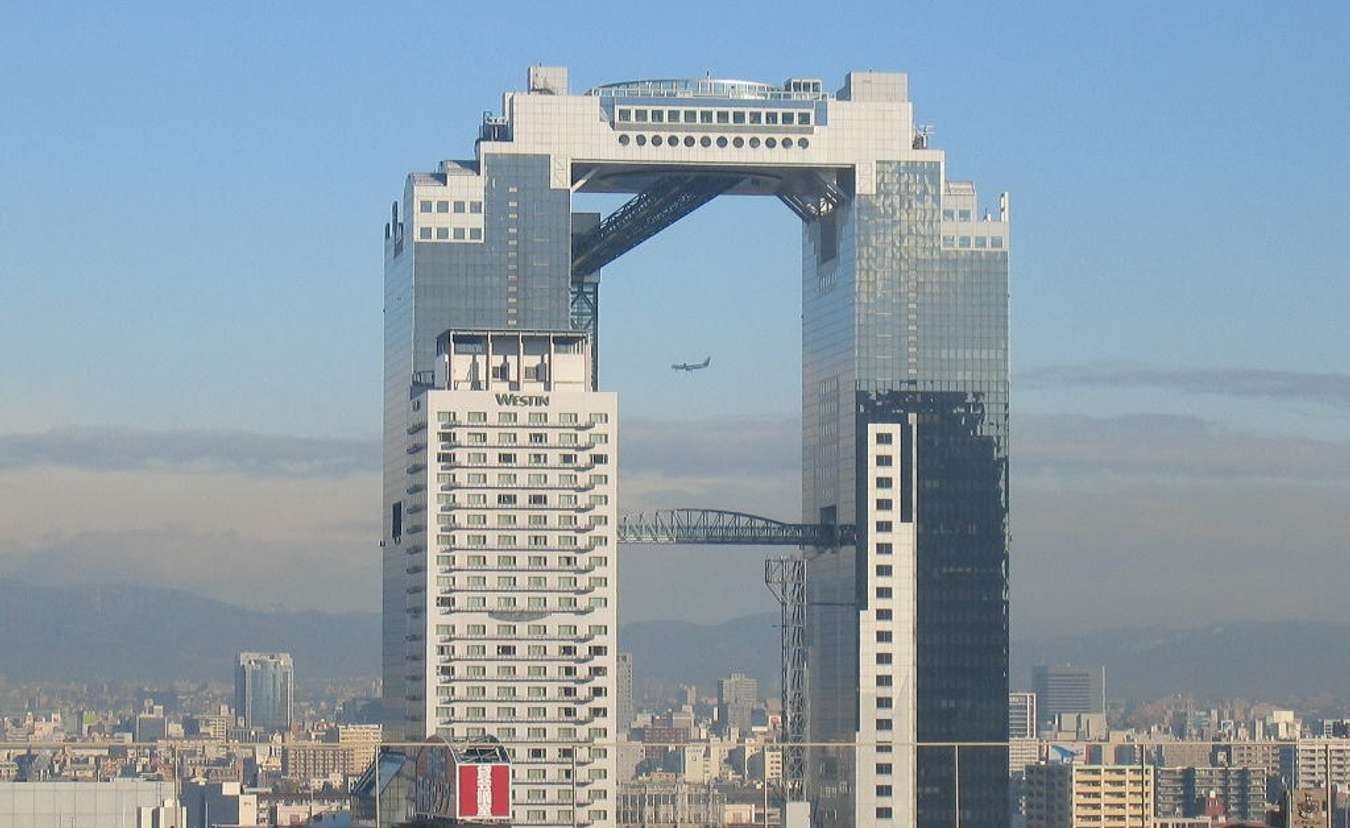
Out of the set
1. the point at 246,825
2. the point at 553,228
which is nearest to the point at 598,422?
the point at 553,228

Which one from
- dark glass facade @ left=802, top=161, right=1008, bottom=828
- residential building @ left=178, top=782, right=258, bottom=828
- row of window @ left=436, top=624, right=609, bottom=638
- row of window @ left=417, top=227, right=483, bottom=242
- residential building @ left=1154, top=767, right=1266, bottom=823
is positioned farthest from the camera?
residential building @ left=1154, top=767, right=1266, bottom=823

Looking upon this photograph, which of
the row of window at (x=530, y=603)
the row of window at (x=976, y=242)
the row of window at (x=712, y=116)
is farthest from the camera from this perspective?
A: the row of window at (x=976, y=242)

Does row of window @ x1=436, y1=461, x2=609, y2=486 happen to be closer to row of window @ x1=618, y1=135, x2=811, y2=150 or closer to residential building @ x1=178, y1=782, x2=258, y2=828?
row of window @ x1=618, y1=135, x2=811, y2=150

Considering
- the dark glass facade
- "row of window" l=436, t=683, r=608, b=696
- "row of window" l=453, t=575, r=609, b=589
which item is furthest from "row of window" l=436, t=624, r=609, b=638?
the dark glass facade

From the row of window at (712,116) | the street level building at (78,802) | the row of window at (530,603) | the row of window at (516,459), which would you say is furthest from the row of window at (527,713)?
the row of window at (712,116)

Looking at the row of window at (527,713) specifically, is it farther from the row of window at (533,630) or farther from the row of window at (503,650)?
the row of window at (533,630)

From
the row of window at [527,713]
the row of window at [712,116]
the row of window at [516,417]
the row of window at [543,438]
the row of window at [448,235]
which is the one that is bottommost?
the row of window at [527,713]

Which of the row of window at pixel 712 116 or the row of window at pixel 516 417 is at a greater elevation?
the row of window at pixel 712 116
